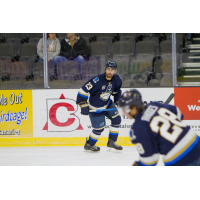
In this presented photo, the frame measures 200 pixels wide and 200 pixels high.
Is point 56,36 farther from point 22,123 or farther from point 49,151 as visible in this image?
point 49,151

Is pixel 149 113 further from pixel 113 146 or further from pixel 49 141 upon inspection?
pixel 49 141

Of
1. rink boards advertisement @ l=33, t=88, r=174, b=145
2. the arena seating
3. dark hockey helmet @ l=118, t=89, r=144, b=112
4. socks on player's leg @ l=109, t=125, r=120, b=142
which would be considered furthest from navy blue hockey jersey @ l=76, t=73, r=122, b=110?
dark hockey helmet @ l=118, t=89, r=144, b=112

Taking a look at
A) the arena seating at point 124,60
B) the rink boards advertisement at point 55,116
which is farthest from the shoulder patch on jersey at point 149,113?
the arena seating at point 124,60

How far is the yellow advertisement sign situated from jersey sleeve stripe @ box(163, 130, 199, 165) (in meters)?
3.78

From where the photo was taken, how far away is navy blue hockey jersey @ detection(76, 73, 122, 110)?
4.25 metres

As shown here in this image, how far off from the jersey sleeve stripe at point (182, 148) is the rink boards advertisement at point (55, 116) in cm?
323

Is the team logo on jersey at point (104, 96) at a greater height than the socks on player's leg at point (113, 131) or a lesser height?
greater

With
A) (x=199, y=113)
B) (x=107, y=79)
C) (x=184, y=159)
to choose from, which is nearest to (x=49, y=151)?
(x=107, y=79)

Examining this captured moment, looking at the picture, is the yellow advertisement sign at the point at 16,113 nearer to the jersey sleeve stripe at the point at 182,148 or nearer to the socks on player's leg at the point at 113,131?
the socks on player's leg at the point at 113,131

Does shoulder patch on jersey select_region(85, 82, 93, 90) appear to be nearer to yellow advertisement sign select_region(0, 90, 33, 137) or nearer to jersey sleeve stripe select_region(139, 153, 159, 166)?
yellow advertisement sign select_region(0, 90, 33, 137)

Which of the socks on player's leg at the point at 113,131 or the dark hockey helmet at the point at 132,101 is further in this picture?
the socks on player's leg at the point at 113,131

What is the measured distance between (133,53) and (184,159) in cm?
389

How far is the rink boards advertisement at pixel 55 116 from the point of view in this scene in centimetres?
509

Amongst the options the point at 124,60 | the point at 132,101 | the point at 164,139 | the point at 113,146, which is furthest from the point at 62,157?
the point at 164,139
